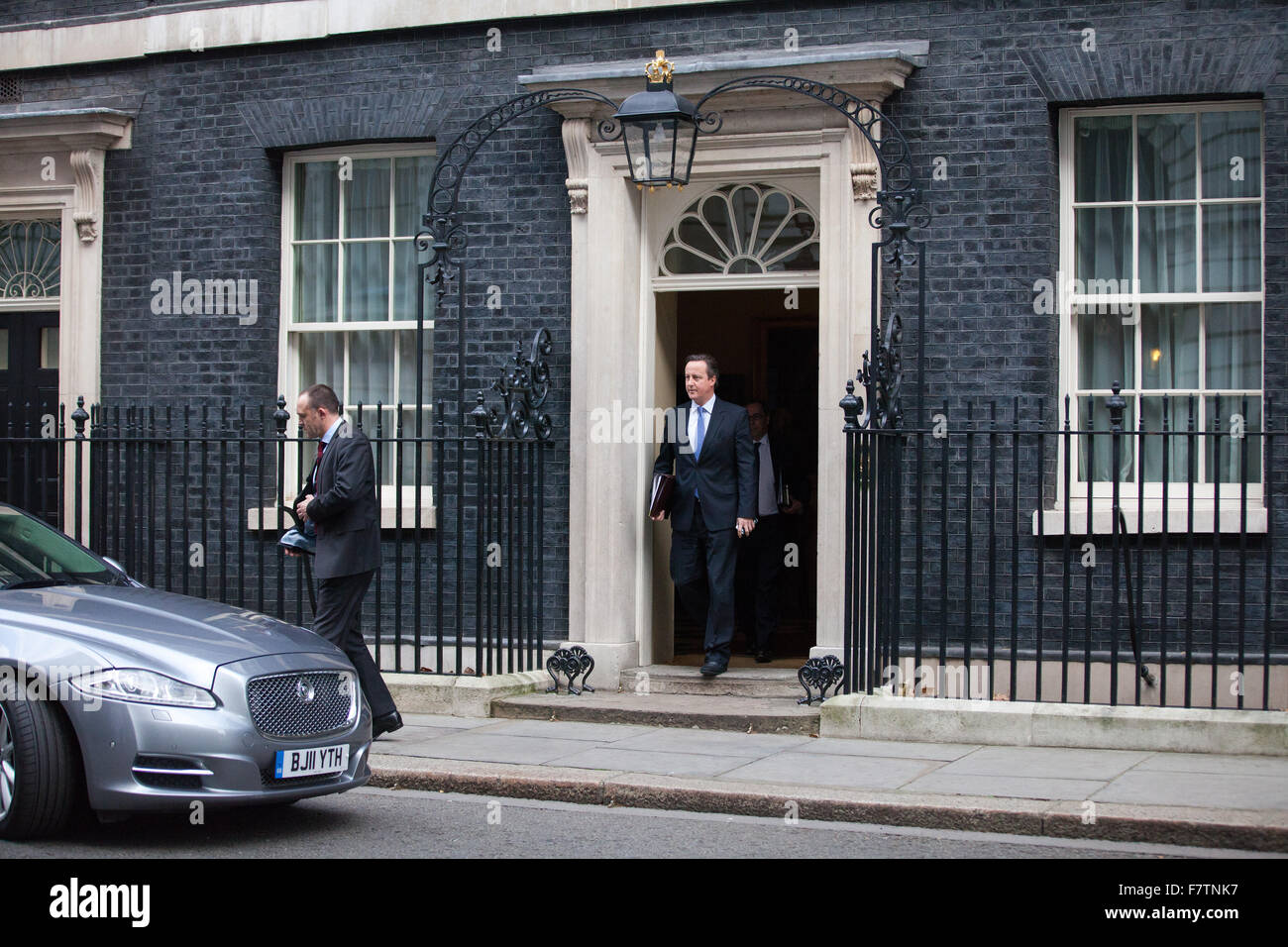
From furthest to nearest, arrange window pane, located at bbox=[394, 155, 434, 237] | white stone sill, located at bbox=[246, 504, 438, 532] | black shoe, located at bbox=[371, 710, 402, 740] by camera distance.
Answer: window pane, located at bbox=[394, 155, 434, 237]
white stone sill, located at bbox=[246, 504, 438, 532]
black shoe, located at bbox=[371, 710, 402, 740]

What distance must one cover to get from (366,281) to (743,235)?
287 cm

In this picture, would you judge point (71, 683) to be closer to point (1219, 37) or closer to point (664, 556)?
point (664, 556)

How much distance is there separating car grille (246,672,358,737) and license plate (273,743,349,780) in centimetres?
9

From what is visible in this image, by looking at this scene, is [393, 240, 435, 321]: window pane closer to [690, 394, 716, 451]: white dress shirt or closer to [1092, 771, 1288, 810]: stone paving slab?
[690, 394, 716, 451]: white dress shirt

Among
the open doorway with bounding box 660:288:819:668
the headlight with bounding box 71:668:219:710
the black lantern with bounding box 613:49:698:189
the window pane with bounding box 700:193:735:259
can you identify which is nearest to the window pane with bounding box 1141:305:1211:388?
the window pane with bounding box 700:193:735:259

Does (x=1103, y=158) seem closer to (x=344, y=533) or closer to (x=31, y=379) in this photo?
(x=344, y=533)

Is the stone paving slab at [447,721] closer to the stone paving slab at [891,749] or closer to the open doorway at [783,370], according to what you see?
the stone paving slab at [891,749]

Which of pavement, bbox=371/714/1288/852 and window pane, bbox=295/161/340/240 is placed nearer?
pavement, bbox=371/714/1288/852

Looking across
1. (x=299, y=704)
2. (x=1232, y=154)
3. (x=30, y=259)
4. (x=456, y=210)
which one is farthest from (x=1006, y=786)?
(x=30, y=259)

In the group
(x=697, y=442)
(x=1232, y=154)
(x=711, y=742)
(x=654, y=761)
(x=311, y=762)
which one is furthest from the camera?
(x=697, y=442)

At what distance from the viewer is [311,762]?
22.3 feet

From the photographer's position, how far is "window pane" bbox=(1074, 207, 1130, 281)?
33.8 ft

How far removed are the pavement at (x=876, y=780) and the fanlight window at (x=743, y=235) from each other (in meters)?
3.31

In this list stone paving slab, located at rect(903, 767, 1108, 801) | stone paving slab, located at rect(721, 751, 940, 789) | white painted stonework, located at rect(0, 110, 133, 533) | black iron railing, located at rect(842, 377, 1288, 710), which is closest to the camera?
stone paving slab, located at rect(903, 767, 1108, 801)
